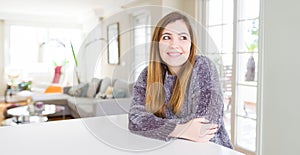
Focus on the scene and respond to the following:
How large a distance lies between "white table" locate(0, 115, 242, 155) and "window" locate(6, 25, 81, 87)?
564 cm

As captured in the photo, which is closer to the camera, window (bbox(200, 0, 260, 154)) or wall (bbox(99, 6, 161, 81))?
wall (bbox(99, 6, 161, 81))

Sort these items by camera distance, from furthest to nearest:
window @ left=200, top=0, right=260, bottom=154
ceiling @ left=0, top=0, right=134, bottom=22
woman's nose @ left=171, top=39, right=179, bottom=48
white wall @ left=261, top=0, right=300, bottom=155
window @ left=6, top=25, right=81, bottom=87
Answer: window @ left=6, top=25, right=81, bottom=87 → ceiling @ left=0, top=0, right=134, bottom=22 → window @ left=200, top=0, right=260, bottom=154 → white wall @ left=261, top=0, right=300, bottom=155 → woman's nose @ left=171, top=39, right=179, bottom=48

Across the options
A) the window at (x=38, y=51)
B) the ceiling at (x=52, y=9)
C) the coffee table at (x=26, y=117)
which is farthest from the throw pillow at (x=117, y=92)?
the window at (x=38, y=51)

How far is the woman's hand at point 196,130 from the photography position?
699 millimetres

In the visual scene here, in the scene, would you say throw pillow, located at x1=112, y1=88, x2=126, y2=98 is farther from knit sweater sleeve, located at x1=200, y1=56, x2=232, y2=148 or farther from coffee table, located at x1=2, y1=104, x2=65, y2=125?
coffee table, located at x1=2, y1=104, x2=65, y2=125

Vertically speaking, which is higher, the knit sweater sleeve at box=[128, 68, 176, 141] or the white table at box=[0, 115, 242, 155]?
the knit sweater sleeve at box=[128, 68, 176, 141]

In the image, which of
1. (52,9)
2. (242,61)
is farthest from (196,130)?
(52,9)

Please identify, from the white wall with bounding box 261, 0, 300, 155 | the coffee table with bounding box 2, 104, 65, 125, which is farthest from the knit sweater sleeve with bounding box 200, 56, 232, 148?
the coffee table with bounding box 2, 104, 65, 125

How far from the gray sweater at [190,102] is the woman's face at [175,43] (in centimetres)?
5

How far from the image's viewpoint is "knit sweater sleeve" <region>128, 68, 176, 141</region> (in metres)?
0.72

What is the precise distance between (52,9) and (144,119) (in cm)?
554

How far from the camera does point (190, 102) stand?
0.73 metres

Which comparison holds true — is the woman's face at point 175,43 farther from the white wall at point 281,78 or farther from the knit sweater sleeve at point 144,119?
the white wall at point 281,78

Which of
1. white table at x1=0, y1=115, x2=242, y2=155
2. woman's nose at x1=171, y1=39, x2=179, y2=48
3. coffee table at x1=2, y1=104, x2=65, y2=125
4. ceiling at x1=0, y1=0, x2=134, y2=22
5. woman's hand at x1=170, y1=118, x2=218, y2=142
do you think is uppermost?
ceiling at x1=0, y1=0, x2=134, y2=22
